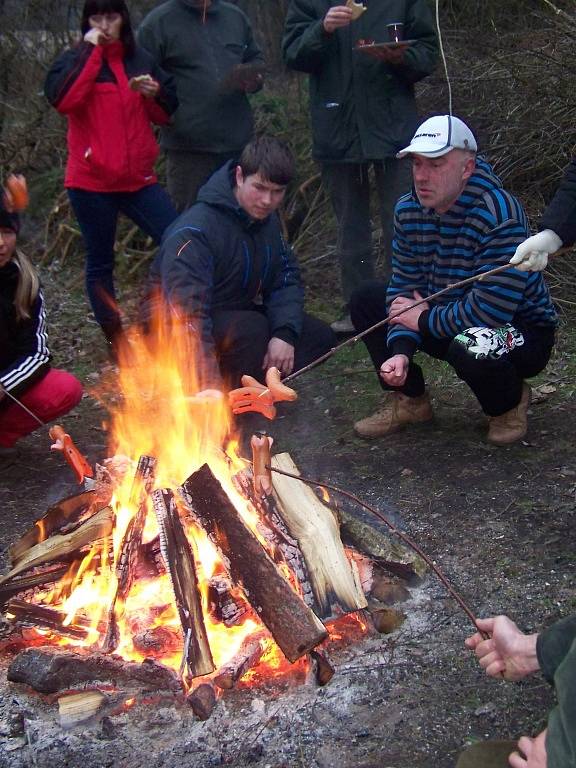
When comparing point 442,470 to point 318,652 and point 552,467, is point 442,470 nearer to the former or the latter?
point 552,467

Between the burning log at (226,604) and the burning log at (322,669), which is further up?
the burning log at (226,604)

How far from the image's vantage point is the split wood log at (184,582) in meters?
2.62

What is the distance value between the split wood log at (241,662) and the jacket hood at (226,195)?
2241 mm

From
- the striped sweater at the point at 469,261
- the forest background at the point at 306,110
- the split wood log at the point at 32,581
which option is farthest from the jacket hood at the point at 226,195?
the forest background at the point at 306,110

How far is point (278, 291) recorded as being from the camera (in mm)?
4637

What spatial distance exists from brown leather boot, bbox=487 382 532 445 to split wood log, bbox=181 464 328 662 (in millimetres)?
1600

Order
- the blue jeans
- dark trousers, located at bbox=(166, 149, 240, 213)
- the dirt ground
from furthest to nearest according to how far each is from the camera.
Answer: dark trousers, located at bbox=(166, 149, 240, 213) < the blue jeans < the dirt ground

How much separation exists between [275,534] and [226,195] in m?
1.90

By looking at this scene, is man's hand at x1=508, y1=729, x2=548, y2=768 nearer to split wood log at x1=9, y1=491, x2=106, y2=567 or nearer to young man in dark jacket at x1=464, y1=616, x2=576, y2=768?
young man in dark jacket at x1=464, y1=616, x2=576, y2=768

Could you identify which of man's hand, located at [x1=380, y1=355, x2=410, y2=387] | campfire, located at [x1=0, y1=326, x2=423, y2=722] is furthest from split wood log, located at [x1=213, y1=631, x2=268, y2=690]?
man's hand, located at [x1=380, y1=355, x2=410, y2=387]

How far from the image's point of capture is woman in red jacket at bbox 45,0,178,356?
486cm

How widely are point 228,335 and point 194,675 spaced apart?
209 centimetres

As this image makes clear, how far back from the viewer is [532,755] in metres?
1.80

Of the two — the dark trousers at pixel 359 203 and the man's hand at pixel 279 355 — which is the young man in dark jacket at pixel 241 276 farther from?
the dark trousers at pixel 359 203
